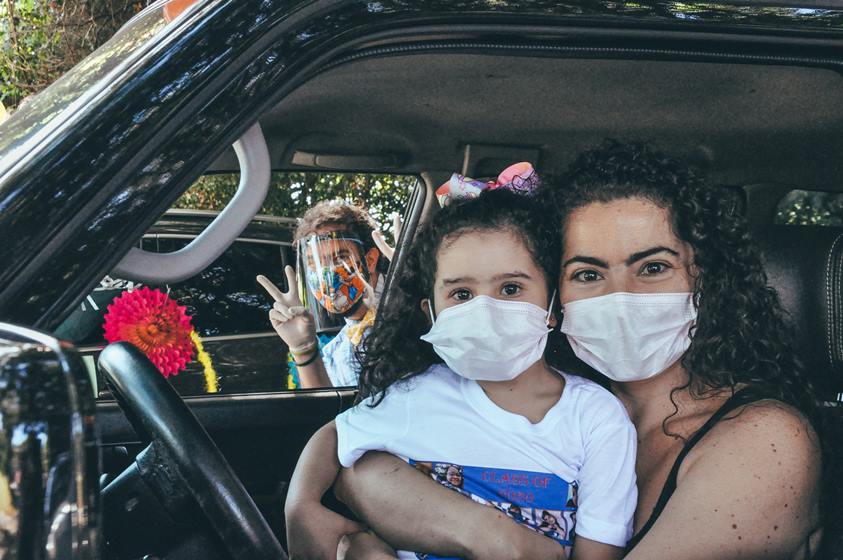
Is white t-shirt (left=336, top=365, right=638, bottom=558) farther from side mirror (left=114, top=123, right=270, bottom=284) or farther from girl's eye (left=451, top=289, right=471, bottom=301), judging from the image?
side mirror (left=114, top=123, right=270, bottom=284)

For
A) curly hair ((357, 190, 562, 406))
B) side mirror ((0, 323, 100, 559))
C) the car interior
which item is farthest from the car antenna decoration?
side mirror ((0, 323, 100, 559))

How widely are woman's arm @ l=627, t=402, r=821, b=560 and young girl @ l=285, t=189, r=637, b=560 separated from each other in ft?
0.53

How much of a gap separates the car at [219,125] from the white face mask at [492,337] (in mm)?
503

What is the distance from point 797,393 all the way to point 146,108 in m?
1.36

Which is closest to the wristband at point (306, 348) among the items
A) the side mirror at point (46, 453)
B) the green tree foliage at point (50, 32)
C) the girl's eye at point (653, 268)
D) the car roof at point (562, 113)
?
the car roof at point (562, 113)

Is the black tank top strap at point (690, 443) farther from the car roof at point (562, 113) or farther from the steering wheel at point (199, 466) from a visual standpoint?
the steering wheel at point (199, 466)

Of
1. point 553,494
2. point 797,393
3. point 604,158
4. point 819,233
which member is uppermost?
point 604,158

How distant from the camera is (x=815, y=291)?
240cm

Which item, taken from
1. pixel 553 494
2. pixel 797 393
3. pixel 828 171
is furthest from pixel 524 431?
pixel 828 171

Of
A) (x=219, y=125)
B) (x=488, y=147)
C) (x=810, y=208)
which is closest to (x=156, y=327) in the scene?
(x=488, y=147)

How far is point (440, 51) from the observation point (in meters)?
1.47

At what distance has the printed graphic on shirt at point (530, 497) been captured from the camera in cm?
185

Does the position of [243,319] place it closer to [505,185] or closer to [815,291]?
[505,185]

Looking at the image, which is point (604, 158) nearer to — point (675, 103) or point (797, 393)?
point (675, 103)
